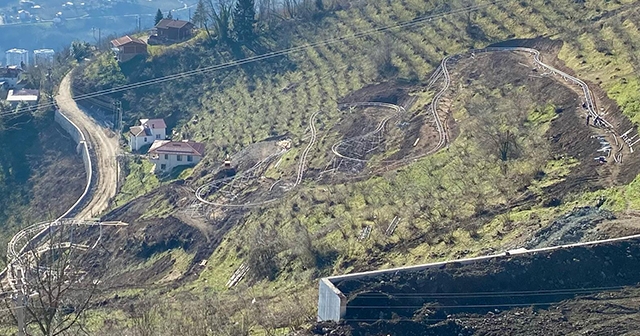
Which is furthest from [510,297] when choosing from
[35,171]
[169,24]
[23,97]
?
[169,24]

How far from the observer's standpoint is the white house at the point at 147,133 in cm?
6072

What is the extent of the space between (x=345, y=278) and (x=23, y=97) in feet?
177

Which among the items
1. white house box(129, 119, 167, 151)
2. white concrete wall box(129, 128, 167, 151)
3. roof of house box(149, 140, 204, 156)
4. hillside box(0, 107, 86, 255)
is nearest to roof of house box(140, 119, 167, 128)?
white house box(129, 119, 167, 151)

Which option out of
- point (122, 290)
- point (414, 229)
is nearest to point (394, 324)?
point (414, 229)

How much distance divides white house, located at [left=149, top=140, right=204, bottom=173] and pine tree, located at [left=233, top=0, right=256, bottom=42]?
70.2ft

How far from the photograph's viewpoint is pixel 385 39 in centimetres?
6494

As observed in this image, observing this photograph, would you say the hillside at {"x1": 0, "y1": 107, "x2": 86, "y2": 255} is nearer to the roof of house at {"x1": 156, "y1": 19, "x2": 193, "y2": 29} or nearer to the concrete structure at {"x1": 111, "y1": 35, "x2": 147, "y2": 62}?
the concrete structure at {"x1": 111, "y1": 35, "x2": 147, "y2": 62}

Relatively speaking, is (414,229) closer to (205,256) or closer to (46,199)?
(205,256)

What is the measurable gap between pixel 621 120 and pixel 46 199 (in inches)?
1491

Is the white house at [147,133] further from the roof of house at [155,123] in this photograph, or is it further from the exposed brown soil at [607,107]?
the exposed brown soil at [607,107]

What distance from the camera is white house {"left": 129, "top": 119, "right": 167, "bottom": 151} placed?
199 feet

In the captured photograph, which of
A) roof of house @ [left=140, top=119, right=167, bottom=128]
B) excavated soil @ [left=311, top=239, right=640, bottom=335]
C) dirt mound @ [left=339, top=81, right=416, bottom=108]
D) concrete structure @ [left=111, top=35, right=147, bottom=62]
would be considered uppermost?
concrete structure @ [left=111, top=35, right=147, bottom=62]

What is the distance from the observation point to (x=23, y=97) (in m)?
70.1

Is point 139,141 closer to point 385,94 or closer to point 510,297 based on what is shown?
point 385,94
